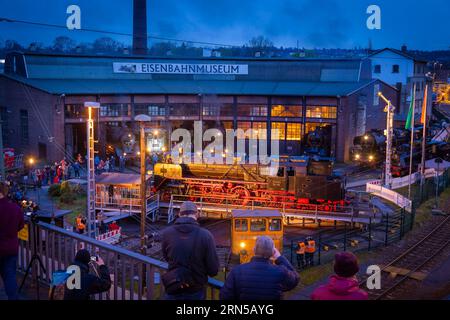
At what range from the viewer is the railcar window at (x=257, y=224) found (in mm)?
20500

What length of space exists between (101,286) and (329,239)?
60.7ft

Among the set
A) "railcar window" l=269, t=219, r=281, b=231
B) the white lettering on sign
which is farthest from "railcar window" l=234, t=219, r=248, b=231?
the white lettering on sign

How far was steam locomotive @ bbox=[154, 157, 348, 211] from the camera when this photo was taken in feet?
84.9

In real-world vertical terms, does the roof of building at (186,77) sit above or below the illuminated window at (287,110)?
above

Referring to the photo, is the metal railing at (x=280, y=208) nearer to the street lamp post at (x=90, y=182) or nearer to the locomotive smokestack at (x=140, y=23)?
the street lamp post at (x=90, y=182)

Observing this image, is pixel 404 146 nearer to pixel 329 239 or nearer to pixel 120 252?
pixel 329 239

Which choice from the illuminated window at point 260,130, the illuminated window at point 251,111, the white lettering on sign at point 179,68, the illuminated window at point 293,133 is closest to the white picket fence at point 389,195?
the illuminated window at point 293,133

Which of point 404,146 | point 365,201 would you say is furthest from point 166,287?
point 404,146

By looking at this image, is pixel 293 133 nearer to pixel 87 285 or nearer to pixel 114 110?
pixel 114 110

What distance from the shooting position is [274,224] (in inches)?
810

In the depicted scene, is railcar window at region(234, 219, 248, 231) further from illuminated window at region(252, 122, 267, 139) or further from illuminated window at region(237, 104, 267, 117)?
illuminated window at region(237, 104, 267, 117)

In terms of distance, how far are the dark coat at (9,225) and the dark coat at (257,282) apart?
120 inches

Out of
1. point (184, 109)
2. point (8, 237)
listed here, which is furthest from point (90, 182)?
point (184, 109)

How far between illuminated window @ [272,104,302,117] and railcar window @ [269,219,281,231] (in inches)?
1093
